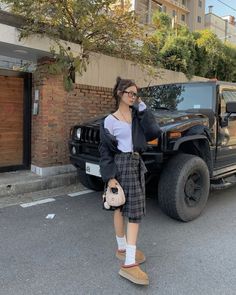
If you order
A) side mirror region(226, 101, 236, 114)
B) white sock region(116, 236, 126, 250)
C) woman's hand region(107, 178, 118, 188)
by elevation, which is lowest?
white sock region(116, 236, 126, 250)

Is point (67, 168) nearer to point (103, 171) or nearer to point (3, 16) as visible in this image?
point (3, 16)

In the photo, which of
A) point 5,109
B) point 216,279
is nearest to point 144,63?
point 5,109

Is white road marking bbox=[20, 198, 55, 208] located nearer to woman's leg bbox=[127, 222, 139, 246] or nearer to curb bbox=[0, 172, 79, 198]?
curb bbox=[0, 172, 79, 198]

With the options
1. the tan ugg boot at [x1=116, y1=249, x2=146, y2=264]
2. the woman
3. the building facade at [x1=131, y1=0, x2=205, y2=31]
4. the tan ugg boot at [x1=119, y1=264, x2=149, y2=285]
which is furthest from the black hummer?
the building facade at [x1=131, y1=0, x2=205, y2=31]

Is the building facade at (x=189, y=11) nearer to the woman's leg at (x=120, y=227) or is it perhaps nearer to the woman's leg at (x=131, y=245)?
the woman's leg at (x=120, y=227)

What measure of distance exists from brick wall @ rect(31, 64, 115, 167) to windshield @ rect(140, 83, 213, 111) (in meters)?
1.59

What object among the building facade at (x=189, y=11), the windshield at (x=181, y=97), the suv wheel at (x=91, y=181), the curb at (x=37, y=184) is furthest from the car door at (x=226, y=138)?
the building facade at (x=189, y=11)

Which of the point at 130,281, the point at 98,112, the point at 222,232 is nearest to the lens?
the point at 130,281

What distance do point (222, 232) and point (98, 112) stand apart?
400cm

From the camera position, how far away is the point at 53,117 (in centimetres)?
Result: 674

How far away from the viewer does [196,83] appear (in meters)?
5.66

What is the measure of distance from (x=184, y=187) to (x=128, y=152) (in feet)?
5.24

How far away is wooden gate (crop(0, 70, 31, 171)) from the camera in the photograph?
6562 mm

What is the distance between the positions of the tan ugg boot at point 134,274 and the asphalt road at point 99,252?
2.2 inches
